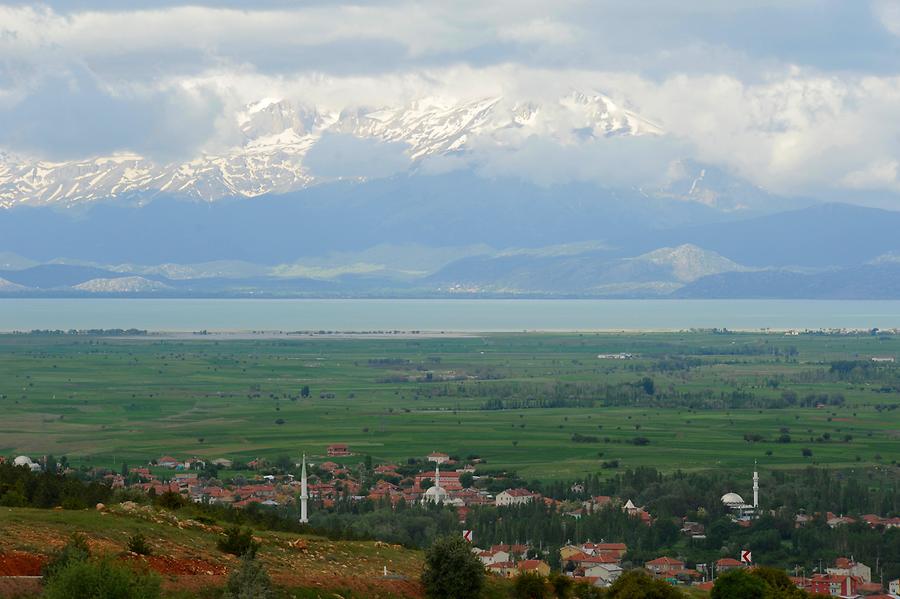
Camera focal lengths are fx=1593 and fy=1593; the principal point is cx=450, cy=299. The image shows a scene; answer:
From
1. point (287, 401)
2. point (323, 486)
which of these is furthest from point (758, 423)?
point (323, 486)

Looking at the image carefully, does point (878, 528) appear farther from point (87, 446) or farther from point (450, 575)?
point (87, 446)

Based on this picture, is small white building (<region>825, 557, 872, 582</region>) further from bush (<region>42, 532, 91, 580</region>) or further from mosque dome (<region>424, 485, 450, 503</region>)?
bush (<region>42, 532, 91, 580</region>)

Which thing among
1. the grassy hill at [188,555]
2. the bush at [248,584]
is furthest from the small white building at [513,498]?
the bush at [248,584]

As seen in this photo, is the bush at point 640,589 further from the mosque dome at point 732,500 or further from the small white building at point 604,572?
the mosque dome at point 732,500

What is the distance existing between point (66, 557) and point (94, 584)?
267 cm

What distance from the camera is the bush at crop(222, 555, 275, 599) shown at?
2658 centimetres

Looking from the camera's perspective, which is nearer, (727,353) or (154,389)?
(154,389)

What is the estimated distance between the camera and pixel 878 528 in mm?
60812

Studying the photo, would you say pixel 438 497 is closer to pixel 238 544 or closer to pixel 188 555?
pixel 238 544

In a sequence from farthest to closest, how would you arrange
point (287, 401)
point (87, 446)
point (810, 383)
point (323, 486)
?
point (810, 383) → point (287, 401) → point (87, 446) → point (323, 486)

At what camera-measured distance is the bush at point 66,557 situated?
1035 inches

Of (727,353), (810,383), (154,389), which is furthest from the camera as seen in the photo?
(727,353)

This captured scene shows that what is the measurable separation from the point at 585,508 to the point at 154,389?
71604 millimetres

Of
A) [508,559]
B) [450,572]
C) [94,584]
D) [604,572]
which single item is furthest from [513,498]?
[94,584]
